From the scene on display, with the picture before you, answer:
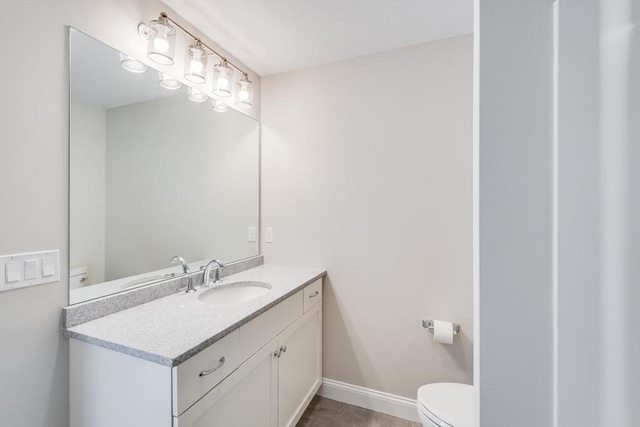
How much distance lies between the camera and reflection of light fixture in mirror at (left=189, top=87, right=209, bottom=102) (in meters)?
1.65

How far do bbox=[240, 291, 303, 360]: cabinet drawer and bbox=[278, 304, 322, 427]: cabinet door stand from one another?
0.06 meters

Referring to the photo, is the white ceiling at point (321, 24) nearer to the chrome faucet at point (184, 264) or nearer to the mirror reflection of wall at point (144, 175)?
the mirror reflection of wall at point (144, 175)

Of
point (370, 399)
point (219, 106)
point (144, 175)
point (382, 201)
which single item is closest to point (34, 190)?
point (144, 175)

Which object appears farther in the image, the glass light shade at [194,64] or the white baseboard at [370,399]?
the white baseboard at [370,399]

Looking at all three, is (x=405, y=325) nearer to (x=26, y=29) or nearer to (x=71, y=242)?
(x=71, y=242)

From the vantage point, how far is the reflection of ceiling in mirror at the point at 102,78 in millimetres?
1106

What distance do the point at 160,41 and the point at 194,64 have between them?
218 mm

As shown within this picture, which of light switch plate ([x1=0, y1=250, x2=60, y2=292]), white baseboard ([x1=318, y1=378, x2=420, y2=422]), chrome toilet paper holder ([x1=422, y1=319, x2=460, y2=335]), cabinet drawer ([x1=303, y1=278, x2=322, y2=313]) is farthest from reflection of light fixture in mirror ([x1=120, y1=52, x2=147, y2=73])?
white baseboard ([x1=318, y1=378, x2=420, y2=422])

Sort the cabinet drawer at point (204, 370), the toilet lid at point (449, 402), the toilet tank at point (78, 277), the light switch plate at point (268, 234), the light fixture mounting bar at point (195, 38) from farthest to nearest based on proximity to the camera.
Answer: the light switch plate at point (268, 234), the light fixture mounting bar at point (195, 38), the toilet lid at point (449, 402), the toilet tank at point (78, 277), the cabinet drawer at point (204, 370)

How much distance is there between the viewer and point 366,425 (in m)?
1.72

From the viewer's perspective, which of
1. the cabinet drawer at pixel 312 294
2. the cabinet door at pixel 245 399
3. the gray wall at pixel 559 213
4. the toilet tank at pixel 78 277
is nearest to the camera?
the gray wall at pixel 559 213

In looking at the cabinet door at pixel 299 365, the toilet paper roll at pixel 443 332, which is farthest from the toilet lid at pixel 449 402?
the cabinet door at pixel 299 365

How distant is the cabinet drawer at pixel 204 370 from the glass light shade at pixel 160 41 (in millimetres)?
1350

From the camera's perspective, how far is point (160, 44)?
1.34 m
